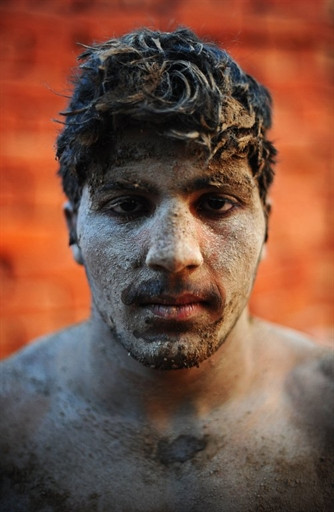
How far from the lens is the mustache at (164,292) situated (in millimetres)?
1898

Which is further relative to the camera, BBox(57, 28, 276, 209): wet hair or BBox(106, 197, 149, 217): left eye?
BBox(106, 197, 149, 217): left eye

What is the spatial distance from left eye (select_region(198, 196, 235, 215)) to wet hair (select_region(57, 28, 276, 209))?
0.16 m

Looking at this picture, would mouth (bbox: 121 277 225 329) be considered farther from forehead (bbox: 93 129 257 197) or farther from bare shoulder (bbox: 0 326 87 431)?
bare shoulder (bbox: 0 326 87 431)

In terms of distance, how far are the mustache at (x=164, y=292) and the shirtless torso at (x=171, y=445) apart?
42 cm

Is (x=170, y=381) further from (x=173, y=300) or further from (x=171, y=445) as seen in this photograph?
(x=173, y=300)

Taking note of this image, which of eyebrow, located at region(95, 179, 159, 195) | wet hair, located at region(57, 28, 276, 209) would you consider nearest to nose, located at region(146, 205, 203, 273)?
eyebrow, located at region(95, 179, 159, 195)

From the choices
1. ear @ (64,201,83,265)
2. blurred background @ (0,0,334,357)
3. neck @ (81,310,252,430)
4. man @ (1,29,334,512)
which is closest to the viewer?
man @ (1,29,334,512)

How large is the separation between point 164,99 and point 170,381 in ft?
3.55

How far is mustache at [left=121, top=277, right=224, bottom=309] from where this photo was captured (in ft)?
6.23

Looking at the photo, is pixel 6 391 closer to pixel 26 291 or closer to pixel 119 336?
pixel 119 336

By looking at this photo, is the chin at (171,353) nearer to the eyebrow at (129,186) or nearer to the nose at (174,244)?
the nose at (174,244)

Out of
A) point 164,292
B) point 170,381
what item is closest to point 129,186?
point 164,292

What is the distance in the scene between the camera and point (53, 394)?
2.43 m

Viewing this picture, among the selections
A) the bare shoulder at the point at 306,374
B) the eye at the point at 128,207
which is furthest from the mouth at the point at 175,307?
the bare shoulder at the point at 306,374
